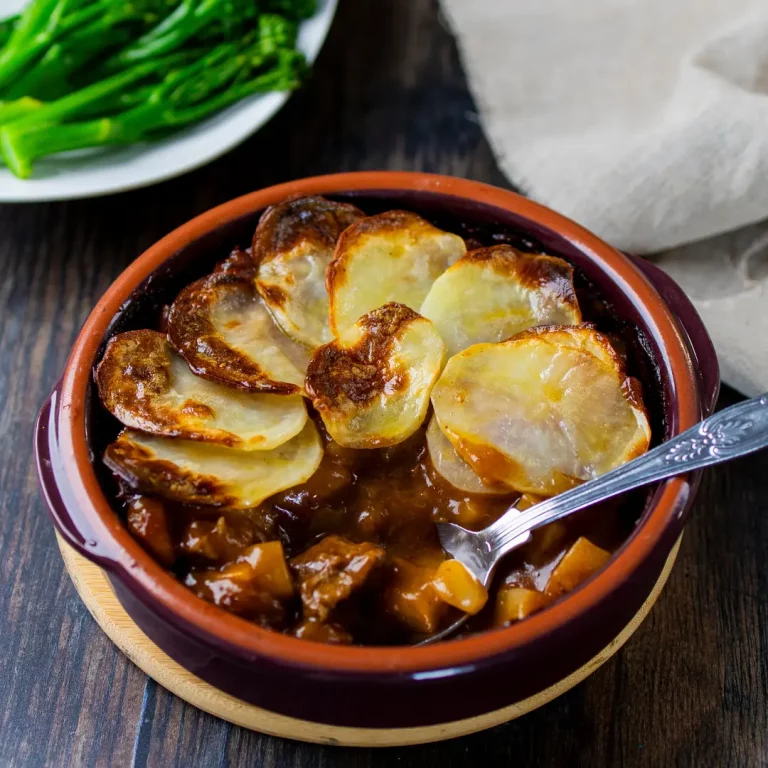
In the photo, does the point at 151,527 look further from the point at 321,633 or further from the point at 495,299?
the point at 495,299

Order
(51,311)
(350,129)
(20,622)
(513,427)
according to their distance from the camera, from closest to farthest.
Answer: (513,427) → (20,622) → (51,311) → (350,129)

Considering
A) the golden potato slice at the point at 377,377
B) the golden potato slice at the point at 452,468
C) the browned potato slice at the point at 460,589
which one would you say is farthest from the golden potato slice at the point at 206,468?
the browned potato slice at the point at 460,589

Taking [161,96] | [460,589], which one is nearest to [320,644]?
[460,589]

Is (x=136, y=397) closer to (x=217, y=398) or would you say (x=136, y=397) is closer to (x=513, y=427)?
(x=217, y=398)

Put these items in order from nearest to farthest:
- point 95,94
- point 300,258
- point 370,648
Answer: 1. point 370,648
2. point 300,258
3. point 95,94

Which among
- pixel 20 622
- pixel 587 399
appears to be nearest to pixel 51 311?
pixel 20 622

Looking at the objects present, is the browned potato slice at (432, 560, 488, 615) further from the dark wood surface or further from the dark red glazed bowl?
the dark wood surface

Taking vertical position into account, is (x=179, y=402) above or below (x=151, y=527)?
above
